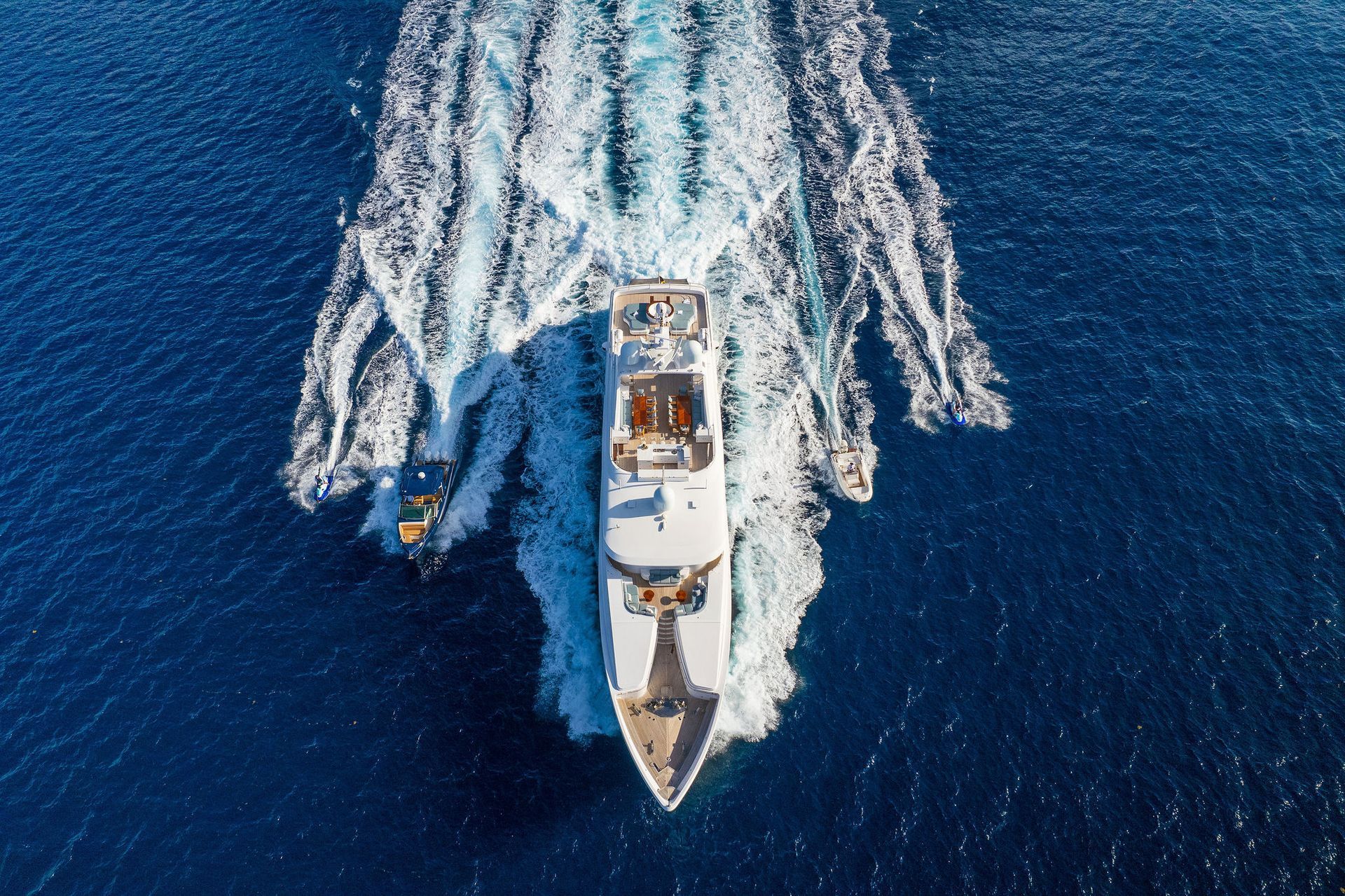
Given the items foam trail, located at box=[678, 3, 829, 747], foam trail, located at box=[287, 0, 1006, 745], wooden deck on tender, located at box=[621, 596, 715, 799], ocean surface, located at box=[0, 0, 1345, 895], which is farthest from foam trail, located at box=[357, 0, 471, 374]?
wooden deck on tender, located at box=[621, 596, 715, 799]

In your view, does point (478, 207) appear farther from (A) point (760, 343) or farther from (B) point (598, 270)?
(A) point (760, 343)

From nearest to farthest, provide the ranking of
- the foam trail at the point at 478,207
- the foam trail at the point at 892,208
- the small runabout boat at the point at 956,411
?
the small runabout boat at the point at 956,411, the foam trail at the point at 478,207, the foam trail at the point at 892,208

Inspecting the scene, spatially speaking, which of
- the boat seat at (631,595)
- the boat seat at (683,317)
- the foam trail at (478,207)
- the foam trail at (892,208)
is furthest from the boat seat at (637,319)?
the foam trail at (892,208)

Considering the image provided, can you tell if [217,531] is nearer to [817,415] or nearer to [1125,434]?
[817,415]

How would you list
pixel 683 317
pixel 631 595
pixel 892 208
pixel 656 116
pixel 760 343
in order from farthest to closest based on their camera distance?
pixel 656 116
pixel 892 208
pixel 760 343
pixel 683 317
pixel 631 595

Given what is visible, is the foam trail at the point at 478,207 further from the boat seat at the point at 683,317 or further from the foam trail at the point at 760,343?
the foam trail at the point at 760,343

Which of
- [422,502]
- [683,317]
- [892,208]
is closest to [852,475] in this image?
[683,317]

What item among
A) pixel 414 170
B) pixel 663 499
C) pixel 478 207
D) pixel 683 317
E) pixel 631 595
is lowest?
pixel 631 595
